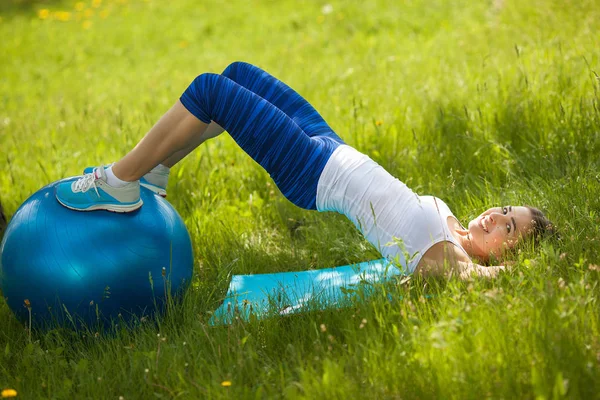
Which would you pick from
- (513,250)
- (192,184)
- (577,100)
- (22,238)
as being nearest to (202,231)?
(192,184)

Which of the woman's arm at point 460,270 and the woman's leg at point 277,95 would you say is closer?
the woman's arm at point 460,270

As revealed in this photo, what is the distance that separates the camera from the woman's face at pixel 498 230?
3.00 metres

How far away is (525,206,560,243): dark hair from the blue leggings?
98 cm

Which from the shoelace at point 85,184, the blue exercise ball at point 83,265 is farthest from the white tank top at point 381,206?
the shoelace at point 85,184

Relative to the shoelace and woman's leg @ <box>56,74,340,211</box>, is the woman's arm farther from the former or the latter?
the shoelace

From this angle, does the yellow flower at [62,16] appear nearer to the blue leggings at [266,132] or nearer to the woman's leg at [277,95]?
the woman's leg at [277,95]

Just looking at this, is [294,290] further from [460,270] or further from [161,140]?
[161,140]

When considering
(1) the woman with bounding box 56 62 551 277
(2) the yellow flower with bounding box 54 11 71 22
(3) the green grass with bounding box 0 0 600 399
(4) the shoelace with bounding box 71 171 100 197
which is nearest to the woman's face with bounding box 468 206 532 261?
(1) the woman with bounding box 56 62 551 277

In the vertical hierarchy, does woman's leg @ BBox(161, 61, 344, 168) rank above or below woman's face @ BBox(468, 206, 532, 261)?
above

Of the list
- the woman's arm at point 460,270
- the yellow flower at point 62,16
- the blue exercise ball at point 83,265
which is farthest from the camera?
the yellow flower at point 62,16

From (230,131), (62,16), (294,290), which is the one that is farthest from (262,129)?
(62,16)

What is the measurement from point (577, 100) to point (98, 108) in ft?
15.2

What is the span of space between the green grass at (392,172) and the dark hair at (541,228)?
0.07m

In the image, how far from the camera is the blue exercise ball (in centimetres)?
282
